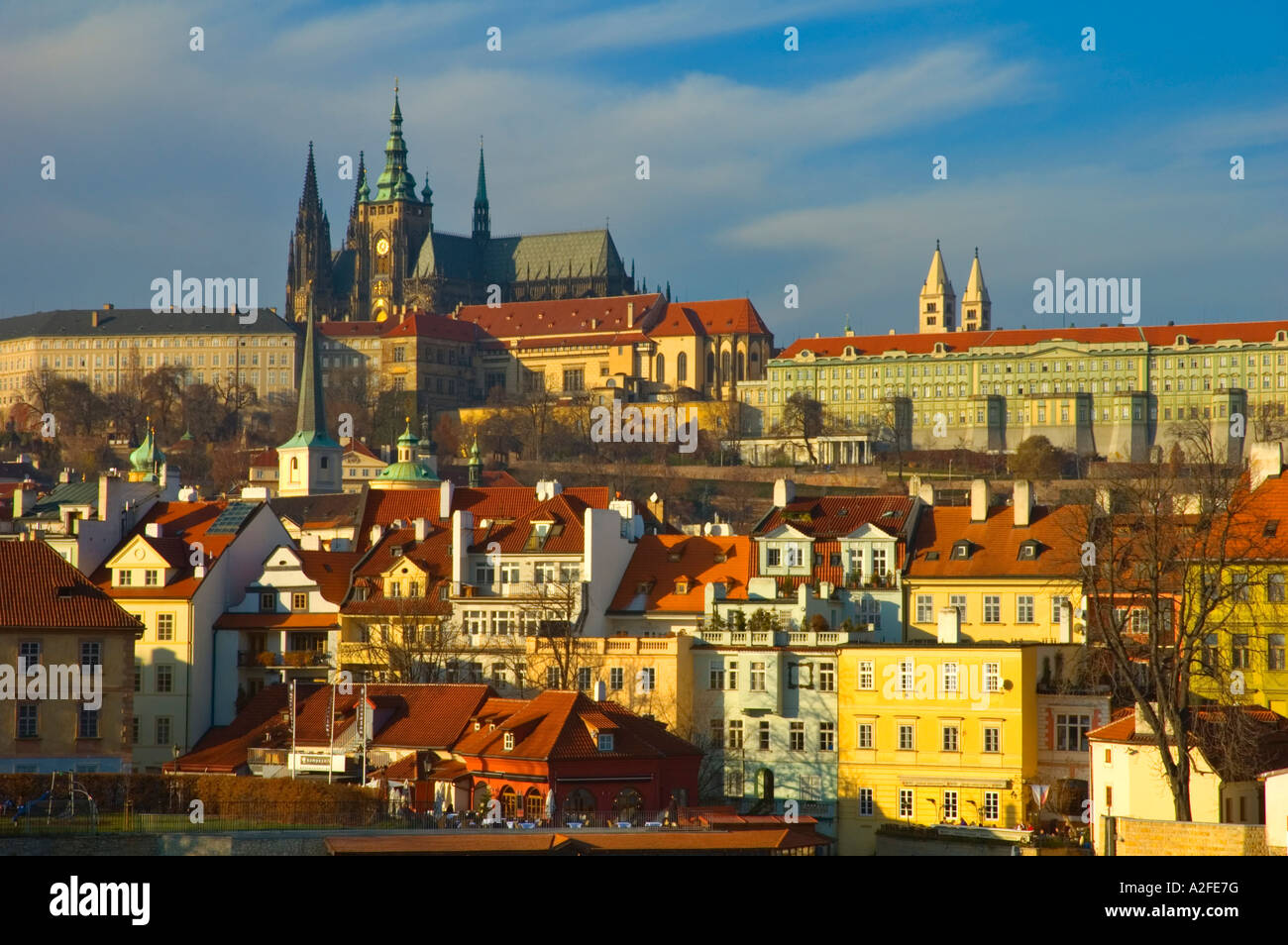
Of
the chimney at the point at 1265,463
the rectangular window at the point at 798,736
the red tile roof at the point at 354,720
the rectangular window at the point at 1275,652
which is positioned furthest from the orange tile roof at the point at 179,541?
the rectangular window at the point at 1275,652

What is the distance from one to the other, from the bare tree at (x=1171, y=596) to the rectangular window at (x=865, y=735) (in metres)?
5.45

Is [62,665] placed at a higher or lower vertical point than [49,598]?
lower

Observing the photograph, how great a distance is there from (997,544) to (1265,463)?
7138mm

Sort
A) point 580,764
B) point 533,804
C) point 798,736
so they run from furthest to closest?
point 798,736
point 580,764
point 533,804

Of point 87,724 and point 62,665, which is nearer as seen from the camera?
point 62,665

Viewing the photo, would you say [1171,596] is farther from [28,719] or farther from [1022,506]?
[28,719]

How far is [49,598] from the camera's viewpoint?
5581 cm

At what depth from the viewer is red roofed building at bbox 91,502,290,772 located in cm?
6438

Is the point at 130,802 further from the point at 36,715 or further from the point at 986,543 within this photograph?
the point at 986,543

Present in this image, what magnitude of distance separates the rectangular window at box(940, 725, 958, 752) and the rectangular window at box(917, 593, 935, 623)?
8358 millimetres

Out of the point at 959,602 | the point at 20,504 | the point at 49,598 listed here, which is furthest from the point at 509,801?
the point at 20,504

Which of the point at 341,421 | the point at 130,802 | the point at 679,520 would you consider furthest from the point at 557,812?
the point at 341,421

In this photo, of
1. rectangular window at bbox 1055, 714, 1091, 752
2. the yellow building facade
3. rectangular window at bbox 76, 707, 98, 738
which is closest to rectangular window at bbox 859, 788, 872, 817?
the yellow building facade

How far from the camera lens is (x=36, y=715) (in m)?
54.4
